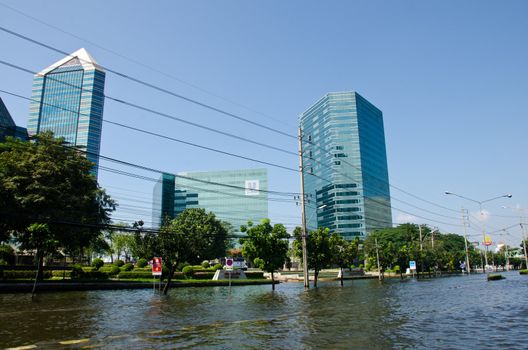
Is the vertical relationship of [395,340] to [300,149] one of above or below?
below

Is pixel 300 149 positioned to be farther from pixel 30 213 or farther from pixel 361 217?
pixel 361 217

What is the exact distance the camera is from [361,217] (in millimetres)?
185250

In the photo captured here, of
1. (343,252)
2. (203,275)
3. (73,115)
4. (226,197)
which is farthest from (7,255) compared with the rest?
(73,115)

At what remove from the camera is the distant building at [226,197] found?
18412 cm

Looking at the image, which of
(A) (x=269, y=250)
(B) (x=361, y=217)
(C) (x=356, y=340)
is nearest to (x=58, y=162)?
(A) (x=269, y=250)

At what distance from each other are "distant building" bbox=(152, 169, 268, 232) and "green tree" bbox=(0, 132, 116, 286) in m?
135

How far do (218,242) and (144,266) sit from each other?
3062 centimetres

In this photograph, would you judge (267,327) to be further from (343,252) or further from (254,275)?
(254,275)

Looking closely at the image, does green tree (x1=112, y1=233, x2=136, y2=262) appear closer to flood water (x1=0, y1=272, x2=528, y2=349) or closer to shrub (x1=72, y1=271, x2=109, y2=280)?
shrub (x1=72, y1=271, x2=109, y2=280)

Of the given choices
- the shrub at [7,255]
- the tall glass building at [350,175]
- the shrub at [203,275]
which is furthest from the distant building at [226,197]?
the shrub at [203,275]

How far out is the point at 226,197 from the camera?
186m

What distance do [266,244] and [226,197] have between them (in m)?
148

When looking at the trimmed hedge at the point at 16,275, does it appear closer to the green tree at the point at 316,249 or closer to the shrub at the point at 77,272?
the shrub at the point at 77,272

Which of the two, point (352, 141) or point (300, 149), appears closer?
point (300, 149)
